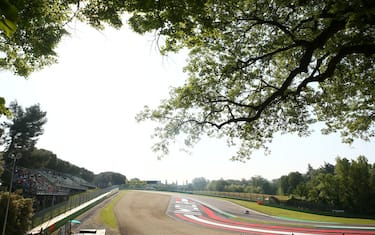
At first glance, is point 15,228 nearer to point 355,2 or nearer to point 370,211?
point 355,2

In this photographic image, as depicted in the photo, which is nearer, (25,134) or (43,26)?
(43,26)

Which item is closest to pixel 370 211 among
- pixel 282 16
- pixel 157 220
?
pixel 157 220

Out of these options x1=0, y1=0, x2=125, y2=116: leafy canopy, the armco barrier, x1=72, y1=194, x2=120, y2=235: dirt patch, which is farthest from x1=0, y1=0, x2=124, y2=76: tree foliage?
x1=72, y1=194, x2=120, y2=235: dirt patch

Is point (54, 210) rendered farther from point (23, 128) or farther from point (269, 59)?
point (23, 128)

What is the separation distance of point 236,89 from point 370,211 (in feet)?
164

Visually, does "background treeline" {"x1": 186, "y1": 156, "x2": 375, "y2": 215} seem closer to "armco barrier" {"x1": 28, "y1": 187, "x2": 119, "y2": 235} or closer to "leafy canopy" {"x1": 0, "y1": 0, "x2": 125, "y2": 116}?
"armco barrier" {"x1": 28, "y1": 187, "x2": 119, "y2": 235}

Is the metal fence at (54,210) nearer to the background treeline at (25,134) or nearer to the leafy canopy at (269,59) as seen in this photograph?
the leafy canopy at (269,59)

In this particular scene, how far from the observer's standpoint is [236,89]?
13938 mm

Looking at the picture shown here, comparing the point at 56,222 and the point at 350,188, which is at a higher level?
the point at 350,188

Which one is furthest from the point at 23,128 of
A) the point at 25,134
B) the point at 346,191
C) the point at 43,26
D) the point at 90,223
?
the point at 346,191

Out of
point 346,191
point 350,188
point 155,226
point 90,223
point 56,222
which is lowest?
point 155,226

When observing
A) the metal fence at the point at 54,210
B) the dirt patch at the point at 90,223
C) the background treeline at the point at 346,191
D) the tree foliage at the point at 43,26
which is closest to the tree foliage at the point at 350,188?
the background treeline at the point at 346,191

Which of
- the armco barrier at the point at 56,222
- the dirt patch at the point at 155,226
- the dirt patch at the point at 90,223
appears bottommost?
the dirt patch at the point at 155,226

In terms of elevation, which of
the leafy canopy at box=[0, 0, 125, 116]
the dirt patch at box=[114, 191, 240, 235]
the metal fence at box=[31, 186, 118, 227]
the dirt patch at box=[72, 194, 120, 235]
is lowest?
the dirt patch at box=[114, 191, 240, 235]
